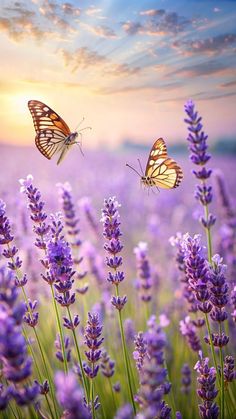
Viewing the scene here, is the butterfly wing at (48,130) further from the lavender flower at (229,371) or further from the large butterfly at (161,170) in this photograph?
the lavender flower at (229,371)

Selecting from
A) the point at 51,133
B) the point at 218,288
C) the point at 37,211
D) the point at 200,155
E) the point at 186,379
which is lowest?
the point at 186,379

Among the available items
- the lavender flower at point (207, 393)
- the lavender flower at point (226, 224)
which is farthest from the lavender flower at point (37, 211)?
the lavender flower at point (226, 224)

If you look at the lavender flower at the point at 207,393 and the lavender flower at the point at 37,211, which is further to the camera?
the lavender flower at the point at 37,211

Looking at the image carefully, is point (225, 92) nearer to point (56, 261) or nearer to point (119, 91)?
point (119, 91)

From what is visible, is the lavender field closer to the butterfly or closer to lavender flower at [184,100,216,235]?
lavender flower at [184,100,216,235]

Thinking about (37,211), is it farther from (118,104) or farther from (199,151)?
(118,104)

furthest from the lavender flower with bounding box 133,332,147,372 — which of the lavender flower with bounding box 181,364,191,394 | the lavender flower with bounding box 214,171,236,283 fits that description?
the lavender flower with bounding box 214,171,236,283

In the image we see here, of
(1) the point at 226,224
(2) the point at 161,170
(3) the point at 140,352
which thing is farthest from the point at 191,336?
(1) the point at 226,224
